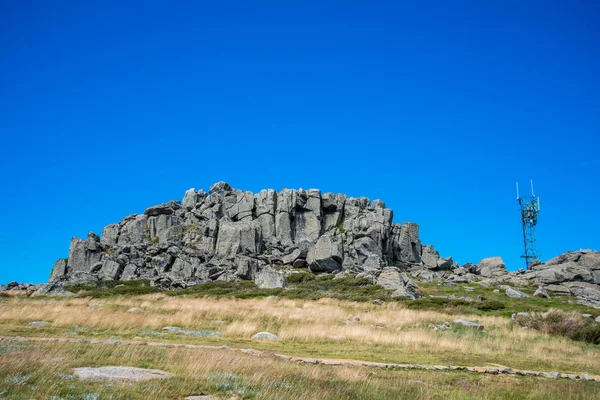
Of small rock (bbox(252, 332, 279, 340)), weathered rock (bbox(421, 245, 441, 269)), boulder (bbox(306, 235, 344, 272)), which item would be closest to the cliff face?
boulder (bbox(306, 235, 344, 272))

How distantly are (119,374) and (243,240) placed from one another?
8079cm

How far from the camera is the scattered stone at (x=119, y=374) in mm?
10445

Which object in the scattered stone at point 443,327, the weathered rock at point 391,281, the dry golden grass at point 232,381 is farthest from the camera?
the weathered rock at point 391,281

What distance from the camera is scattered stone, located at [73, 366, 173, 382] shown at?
10.4 m

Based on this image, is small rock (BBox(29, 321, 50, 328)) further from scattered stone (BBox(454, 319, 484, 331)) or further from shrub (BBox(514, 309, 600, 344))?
shrub (BBox(514, 309, 600, 344))

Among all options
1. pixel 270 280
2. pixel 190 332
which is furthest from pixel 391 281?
pixel 190 332

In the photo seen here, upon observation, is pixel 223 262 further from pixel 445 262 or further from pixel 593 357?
pixel 593 357

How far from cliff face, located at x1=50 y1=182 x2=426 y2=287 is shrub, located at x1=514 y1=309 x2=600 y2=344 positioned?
114ft

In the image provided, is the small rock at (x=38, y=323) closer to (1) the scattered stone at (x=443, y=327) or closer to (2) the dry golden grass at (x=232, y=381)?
(2) the dry golden grass at (x=232, y=381)

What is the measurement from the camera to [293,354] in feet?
57.4

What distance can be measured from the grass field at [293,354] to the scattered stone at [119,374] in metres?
0.37

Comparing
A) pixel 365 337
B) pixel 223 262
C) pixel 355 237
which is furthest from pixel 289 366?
pixel 355 237

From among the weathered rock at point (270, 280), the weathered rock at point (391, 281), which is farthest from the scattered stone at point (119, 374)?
the weathered rock at point (270, 280)

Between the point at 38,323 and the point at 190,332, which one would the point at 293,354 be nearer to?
the point at 190,332
